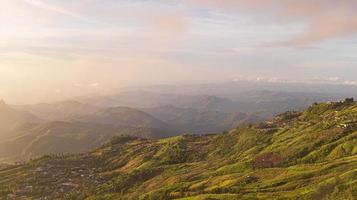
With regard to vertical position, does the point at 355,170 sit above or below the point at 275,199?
above

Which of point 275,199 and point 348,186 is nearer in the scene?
point 348,186

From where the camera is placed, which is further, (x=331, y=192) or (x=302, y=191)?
(x=302, y=191)

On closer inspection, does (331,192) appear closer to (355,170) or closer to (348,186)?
(348,186)

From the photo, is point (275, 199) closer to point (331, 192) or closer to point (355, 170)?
point (331, 192)

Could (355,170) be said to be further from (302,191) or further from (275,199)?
(275,199)

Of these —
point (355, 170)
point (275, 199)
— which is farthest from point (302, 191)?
point (355, 170)

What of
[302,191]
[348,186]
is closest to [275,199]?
[302,191]
